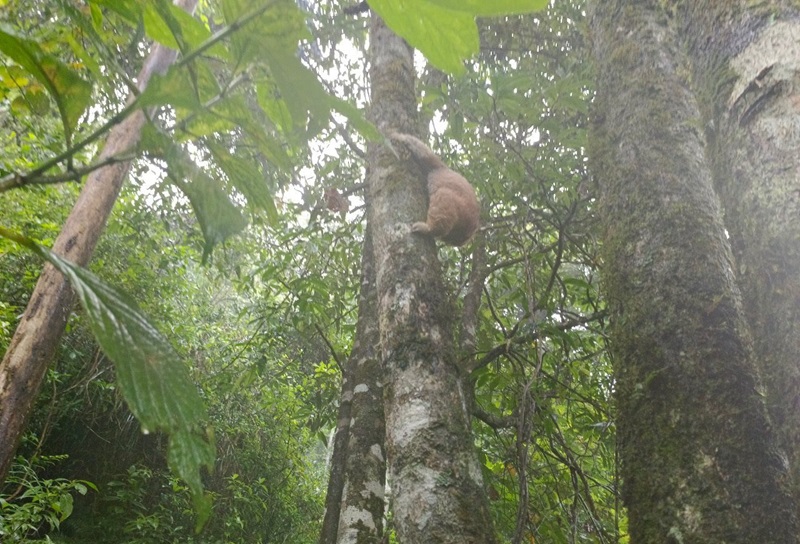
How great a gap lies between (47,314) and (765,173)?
445cm

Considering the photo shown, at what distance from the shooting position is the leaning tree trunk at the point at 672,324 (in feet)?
3.42

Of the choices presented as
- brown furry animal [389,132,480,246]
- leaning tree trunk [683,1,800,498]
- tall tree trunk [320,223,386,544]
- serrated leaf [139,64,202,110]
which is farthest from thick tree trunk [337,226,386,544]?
serrated leaf [139,64,202,110]

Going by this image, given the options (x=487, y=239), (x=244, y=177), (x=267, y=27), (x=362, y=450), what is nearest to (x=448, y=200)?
(x=487, y=239)

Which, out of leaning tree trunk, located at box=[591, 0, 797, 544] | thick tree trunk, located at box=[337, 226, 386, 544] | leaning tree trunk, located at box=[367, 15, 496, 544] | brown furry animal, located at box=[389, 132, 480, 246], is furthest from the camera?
brown furry animal, located at box=[389, 132, 480, 246]

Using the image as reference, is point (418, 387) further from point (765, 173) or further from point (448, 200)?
point (448, 200)

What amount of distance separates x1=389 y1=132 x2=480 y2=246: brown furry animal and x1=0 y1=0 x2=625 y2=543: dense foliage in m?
0.17

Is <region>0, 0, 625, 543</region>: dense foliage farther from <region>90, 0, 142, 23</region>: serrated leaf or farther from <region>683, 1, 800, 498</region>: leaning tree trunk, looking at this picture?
<region>683, 1, 800, 498</region>: leaning tree trunk

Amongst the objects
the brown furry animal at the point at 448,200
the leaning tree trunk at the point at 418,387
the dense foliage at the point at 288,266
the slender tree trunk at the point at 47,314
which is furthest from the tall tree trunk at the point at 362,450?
the slender tree trunk at the point at 47,314

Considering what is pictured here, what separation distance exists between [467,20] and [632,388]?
3.68 ft

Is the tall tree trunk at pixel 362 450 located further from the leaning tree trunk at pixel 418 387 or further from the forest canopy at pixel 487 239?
the leaning tree trunk at pixel 418 387

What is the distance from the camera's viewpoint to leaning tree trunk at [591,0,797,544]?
3.42 feet

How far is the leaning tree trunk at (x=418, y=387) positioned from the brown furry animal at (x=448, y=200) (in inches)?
10.7

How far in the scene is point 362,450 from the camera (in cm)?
244

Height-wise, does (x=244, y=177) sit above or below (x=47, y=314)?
below
